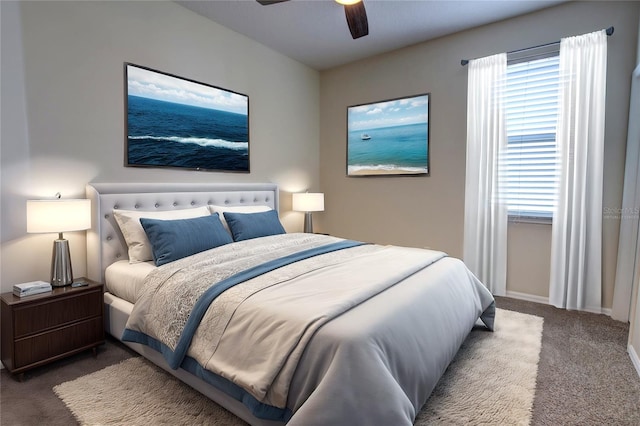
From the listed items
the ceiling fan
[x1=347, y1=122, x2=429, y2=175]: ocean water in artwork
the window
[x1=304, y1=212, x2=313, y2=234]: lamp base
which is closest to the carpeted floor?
the window

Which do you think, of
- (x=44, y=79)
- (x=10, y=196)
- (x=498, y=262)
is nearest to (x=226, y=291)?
(x=10, y=196)

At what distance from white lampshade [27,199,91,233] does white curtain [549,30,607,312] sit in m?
3.86

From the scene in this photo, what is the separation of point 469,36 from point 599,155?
67.9 inches

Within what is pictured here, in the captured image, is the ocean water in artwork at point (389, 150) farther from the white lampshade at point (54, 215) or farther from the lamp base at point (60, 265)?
the lamp base at point (60, 265)

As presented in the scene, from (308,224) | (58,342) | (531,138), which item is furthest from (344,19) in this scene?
(58,342)

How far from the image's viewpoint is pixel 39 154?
2.36m

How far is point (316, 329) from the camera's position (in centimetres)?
138

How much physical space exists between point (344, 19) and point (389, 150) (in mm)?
1553

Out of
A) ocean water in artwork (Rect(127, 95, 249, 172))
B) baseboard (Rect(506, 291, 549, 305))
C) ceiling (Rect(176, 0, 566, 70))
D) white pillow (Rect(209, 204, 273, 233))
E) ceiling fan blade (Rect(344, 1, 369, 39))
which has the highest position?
ceiling (Rect(176, 0, 566, 70))

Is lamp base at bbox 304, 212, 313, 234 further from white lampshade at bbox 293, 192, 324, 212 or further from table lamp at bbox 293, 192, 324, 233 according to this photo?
white lampshade at bbox 293, 192, 324, 212

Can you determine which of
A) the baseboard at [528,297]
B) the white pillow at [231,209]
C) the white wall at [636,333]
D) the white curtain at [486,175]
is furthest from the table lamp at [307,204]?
the white wall at [636,333]

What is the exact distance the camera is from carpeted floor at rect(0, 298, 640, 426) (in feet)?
5.64

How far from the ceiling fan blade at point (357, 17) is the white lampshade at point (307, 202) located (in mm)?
2014

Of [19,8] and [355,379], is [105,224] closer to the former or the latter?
[19,8]
